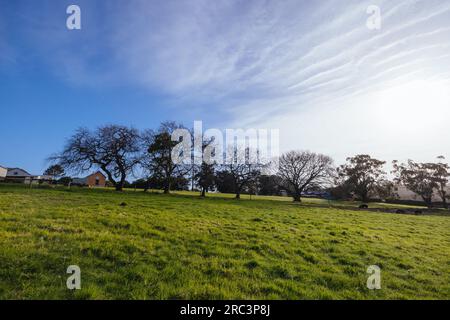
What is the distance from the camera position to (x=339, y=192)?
210ft

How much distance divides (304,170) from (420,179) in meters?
33.8

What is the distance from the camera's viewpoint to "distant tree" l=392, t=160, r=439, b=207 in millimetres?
60719

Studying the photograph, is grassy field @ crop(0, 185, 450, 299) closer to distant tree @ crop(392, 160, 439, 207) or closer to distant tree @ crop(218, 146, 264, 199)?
distant tree @ crop(218, 146, 264, 199)

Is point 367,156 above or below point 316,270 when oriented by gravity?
above

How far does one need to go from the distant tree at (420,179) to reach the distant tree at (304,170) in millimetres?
25538

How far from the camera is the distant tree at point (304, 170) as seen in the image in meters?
55.1

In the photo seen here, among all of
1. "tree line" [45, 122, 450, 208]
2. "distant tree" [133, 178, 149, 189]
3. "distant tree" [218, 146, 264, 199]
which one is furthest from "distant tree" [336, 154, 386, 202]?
"distant tree" [133, 178, 149, 189]

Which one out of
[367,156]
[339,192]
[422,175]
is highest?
[367,156]

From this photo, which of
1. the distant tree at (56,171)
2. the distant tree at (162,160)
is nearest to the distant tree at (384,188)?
the distant tree at (162,160)

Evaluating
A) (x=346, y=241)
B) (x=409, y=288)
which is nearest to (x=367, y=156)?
(x=346, y=241)

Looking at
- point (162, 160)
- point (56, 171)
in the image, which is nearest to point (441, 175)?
point (162, 160)

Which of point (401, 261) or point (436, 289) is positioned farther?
point (401, 261)
